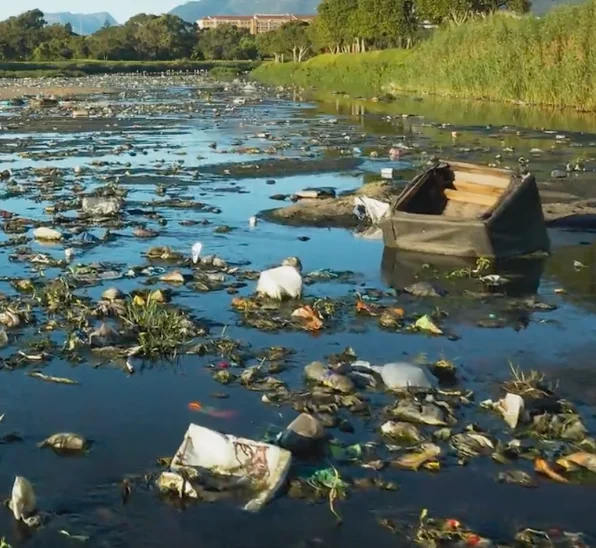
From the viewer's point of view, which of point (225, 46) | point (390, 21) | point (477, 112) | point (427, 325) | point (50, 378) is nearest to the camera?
point (50, 378)

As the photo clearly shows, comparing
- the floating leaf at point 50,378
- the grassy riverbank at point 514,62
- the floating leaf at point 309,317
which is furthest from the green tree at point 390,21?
the floating leaf at point 50,378

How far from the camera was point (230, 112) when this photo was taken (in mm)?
34594

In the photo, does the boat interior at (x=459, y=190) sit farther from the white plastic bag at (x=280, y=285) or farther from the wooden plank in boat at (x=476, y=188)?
the white plastic bag at (x=280, y=285)

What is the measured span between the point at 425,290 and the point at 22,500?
15.7 feet

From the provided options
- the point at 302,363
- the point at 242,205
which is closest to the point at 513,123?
the point at 242,205

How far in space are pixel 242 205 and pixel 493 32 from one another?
83.2ft

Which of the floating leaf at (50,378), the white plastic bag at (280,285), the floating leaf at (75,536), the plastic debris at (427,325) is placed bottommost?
the floating leaf at (75,536)

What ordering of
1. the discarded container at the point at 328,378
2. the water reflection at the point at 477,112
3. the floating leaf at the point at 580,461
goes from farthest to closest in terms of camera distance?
the water reflection at the point at 477,112 < the discarded container at the point at 328,378 < the floating leaf at the point at 580,461

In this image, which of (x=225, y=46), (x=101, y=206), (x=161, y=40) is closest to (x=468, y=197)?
(x=101, y=206)

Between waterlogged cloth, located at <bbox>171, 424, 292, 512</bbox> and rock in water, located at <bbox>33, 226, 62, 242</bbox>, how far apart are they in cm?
625

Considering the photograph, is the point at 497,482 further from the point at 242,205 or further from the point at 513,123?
the point at 513,123

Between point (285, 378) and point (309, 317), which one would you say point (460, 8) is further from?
point (285, 378)

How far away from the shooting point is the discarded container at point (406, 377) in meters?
6.02

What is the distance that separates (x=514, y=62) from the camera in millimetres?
33562
